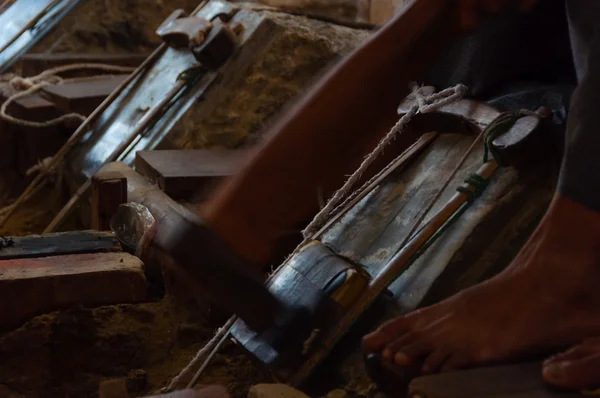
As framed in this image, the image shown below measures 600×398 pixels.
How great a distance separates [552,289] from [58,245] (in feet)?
3.29

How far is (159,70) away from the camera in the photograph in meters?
3.21

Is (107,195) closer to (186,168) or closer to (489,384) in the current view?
(186,168)

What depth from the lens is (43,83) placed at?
11.5 feet

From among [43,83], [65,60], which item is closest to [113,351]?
[43,83]

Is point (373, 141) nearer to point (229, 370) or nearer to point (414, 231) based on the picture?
point (414, 231)

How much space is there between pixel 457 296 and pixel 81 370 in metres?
0.81

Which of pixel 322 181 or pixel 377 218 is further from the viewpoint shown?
pixel 377 218

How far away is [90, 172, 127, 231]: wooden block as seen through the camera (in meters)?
2.19

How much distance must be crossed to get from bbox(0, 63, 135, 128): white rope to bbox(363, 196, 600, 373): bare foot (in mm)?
2269

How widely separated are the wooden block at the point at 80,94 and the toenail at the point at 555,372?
2.53 m

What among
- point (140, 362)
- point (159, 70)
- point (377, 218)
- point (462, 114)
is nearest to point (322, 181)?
point (377, 218)

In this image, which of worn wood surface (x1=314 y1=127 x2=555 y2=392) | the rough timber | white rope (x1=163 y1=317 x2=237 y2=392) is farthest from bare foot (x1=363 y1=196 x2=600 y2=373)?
the rough timber

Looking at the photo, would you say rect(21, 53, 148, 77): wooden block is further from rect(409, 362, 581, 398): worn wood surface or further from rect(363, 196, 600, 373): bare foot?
rect(409, 362, 581, 398): worn wood surface

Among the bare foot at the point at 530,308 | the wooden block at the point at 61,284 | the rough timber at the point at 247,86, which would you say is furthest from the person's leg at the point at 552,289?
the rough timber at the point at 247,86
